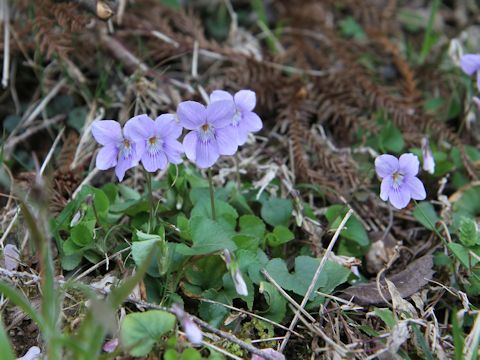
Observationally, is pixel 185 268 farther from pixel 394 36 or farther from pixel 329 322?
pixel 394 36

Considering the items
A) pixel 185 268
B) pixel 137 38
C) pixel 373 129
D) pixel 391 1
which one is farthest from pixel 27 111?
pixel 391 1

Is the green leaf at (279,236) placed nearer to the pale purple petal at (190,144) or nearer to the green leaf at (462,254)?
the pale purple petal at (190,144)

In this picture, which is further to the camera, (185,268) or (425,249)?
(425,249)

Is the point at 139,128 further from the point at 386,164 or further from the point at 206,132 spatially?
the point at 386,164

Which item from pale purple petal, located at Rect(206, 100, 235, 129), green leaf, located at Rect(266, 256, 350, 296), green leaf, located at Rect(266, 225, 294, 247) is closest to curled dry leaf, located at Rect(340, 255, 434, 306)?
green leaf, located at Rect(266, 256, 350, 296)

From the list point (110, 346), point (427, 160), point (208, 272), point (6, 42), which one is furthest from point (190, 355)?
point (6, 42)

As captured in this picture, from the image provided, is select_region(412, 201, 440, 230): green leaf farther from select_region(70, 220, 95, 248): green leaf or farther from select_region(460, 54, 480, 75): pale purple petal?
select_region(70, 220, 95, 248): green leaf
